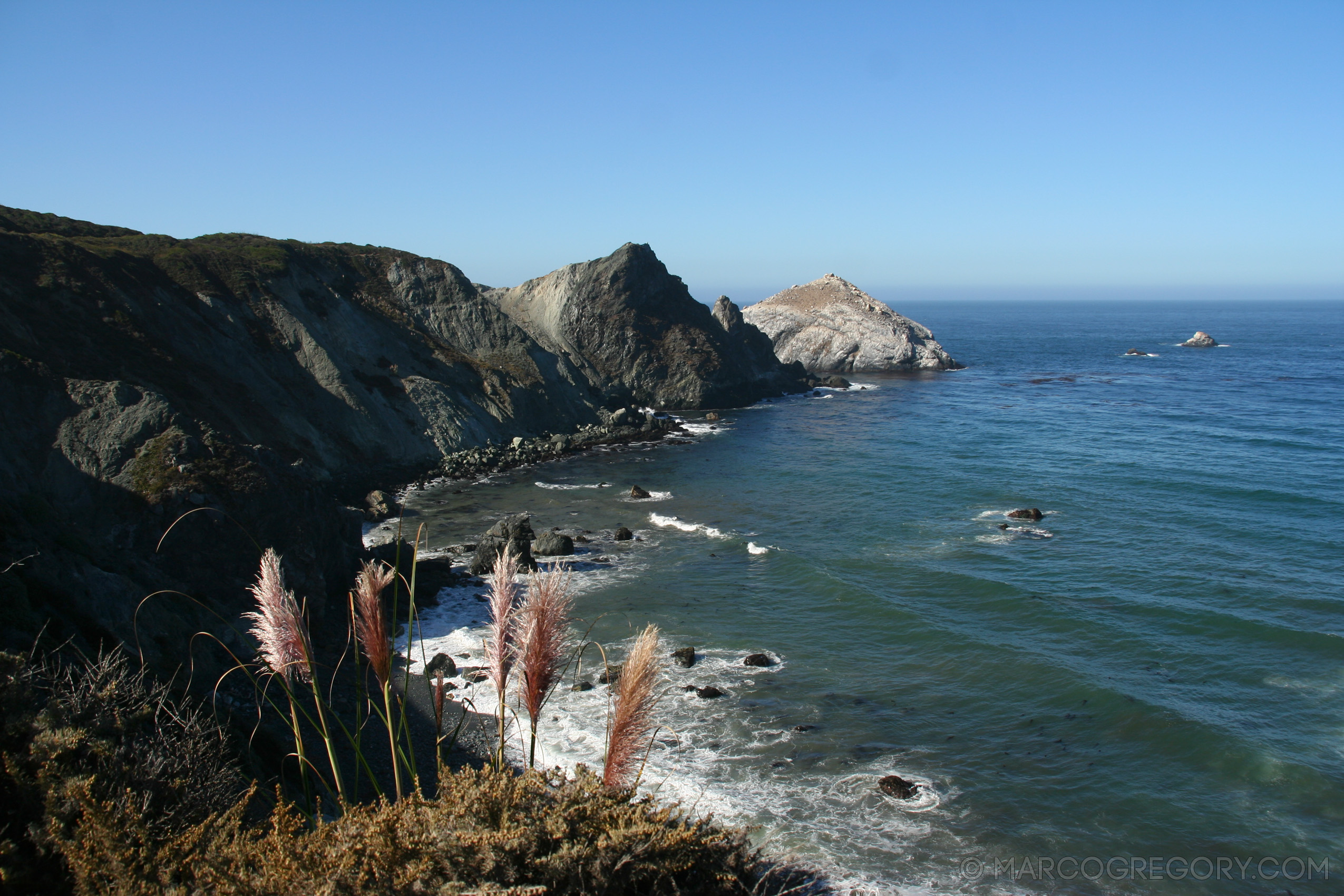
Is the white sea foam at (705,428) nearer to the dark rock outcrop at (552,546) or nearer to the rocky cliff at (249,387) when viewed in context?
the rocky cliff at (249,387)

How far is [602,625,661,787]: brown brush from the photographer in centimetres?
482

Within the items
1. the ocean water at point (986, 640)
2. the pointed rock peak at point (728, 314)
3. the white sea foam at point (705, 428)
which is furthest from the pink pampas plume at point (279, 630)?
the pointed rock peak at point (728, 314)

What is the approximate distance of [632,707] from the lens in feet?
16.0

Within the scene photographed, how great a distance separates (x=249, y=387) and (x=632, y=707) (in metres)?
40.6

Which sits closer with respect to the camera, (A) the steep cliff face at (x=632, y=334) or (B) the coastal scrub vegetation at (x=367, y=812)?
(B) the coastal scrub vegetation at (x=367, y=812)

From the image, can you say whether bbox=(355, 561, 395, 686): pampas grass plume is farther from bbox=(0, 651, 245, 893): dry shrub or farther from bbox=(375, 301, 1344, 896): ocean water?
bbox=(375, 301, 1344, 896): ocean water

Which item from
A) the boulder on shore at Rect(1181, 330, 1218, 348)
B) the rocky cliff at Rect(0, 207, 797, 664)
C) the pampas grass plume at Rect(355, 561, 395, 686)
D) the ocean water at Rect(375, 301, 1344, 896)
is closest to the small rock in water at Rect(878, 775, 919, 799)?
the ocean water at Rect(375, 301, 1344, 896)

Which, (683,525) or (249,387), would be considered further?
(249,387)

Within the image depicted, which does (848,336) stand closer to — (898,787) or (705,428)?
(705,428)

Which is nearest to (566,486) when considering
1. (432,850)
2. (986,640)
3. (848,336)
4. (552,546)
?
(552,546)

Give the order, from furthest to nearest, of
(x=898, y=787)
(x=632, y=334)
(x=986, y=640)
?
(x=632, y=334), (x=986, y=640), (x=898, y=787)

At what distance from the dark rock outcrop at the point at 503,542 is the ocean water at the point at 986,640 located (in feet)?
7.44

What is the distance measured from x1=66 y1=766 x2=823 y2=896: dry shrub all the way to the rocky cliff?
2435 millimetres

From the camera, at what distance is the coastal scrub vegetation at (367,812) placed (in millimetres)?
5164
